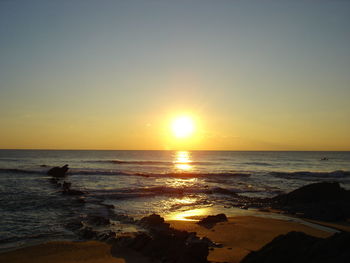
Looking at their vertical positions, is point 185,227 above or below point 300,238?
below

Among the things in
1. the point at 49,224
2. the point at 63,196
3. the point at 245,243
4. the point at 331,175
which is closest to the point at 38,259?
the point at 49,224

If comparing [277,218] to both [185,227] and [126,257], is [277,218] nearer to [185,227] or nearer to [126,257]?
[185,227]

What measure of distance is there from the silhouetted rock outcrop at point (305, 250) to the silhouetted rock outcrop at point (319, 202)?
12175 millimetres

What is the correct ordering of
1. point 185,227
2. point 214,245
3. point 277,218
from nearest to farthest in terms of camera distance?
point 214,245 < point 185,227 < point 277,218

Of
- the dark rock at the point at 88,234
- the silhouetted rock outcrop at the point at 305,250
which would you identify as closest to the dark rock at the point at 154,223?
the dark rock at the point at 88,234

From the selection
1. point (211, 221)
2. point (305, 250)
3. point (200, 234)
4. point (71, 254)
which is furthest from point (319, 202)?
point (71, 254)

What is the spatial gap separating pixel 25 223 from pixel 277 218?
560 inches

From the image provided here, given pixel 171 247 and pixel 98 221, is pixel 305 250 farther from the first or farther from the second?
pixel 98 221

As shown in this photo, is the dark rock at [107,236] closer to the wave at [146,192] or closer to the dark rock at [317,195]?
the wave at [146,192]

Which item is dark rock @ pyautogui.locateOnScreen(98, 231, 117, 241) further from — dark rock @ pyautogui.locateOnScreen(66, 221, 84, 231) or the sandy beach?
dark rock @ pyautogui.locateOnScreen(66, 221, 84, 231)

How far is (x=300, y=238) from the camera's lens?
259 inches

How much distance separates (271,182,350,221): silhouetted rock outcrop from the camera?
17.3 m

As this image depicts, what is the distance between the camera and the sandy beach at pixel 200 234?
9773mm

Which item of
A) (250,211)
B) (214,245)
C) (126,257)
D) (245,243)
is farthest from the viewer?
(250,211)
